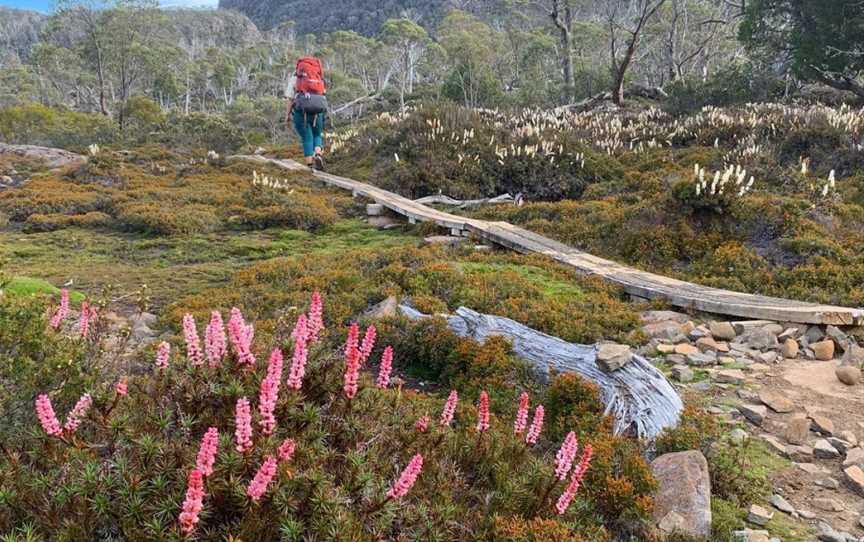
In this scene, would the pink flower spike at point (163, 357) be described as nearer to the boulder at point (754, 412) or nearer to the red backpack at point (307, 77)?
the boulder at point (754, 412)

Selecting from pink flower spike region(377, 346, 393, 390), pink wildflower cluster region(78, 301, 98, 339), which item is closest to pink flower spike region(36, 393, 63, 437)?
pink wildflower cluster region(78, 301, 98, 339)

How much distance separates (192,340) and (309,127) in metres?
18.3

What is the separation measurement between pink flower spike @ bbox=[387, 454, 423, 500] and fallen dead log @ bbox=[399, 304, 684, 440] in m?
2.46

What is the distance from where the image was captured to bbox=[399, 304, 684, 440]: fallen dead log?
15.2 feet

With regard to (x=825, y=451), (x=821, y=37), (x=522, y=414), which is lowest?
(x=825, y=451)

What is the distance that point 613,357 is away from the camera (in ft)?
16.9

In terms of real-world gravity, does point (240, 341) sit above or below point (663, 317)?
above

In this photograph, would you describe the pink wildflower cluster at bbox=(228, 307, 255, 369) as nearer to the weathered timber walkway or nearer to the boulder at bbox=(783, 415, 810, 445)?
the boulder at bbox=(783, 415, 810, 445)

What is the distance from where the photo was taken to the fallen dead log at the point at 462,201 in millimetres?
15297

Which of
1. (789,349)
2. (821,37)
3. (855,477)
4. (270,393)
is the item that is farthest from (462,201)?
(821,37)

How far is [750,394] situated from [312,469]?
3.96 meters

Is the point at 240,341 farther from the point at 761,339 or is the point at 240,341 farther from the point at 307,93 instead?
the point at 307,93

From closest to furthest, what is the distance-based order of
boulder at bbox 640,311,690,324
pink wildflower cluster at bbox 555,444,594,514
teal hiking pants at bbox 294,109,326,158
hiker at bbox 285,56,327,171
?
pink wildflower cluster at bbox 555,444,594,514 → boulder at bbox 640,311,690,324 → hiker at bbox 285,56,327,171 → teal hiking pants at bbox 294,109,326,158

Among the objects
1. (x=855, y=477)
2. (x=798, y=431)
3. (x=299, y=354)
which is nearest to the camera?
(x=299, y=354)
